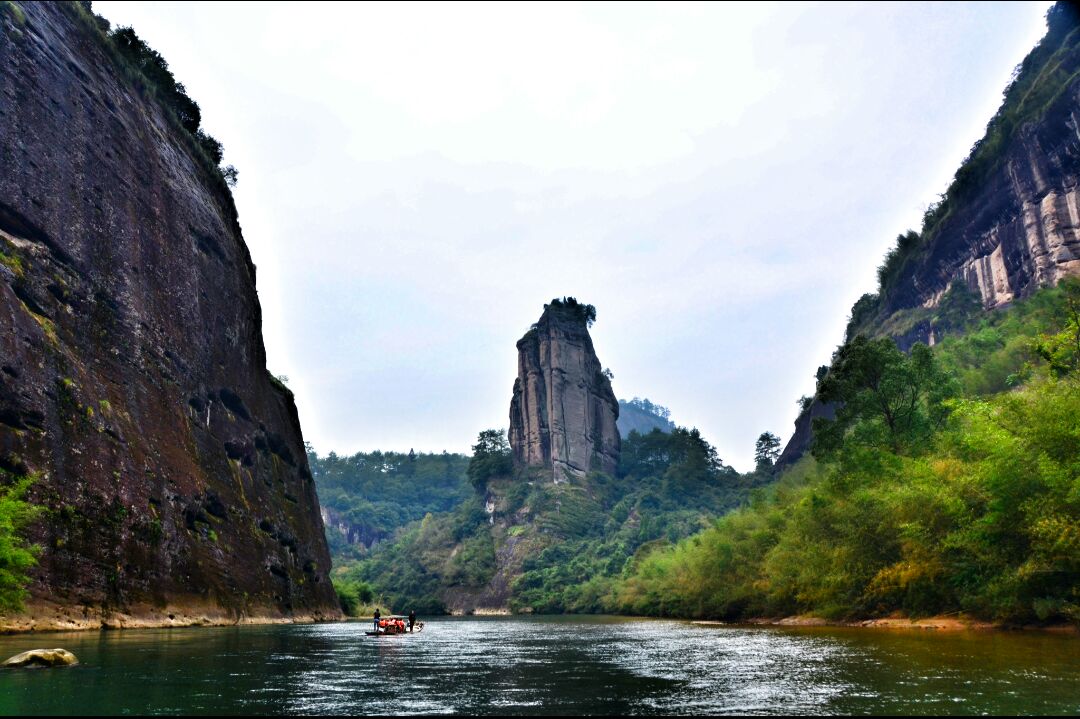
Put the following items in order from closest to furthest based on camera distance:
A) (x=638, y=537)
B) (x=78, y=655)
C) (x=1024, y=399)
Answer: (x=78, y=655)
(x=1024, y=399)
(x=638, y=537)

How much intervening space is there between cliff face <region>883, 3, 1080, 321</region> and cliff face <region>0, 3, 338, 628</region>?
84.6m

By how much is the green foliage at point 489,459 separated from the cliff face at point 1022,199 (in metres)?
102

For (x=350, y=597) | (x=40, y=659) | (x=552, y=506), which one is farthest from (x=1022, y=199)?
(x=552, y=506)

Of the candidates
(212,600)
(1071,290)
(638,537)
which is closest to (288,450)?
(212,600)

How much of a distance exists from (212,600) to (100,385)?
15.7 meters

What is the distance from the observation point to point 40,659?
814 inches

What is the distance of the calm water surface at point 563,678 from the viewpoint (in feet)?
51.2

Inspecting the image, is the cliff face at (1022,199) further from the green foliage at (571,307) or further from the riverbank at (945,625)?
the green foliage at (571,307)

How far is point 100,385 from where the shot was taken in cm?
4553

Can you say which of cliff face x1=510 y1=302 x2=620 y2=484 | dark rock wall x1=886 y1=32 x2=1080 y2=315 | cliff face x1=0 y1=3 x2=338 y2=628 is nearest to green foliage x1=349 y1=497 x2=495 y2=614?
cliff face x1=510 y1=302 x2=620 y2=484

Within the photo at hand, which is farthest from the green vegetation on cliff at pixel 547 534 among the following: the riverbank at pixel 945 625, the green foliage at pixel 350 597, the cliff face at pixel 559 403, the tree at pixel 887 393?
the riverbank at pixel 945 625

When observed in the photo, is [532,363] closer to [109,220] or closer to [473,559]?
[473,559]

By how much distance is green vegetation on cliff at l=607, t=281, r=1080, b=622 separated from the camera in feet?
100

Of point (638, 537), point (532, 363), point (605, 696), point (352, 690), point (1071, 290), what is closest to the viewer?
point (605, 696)
